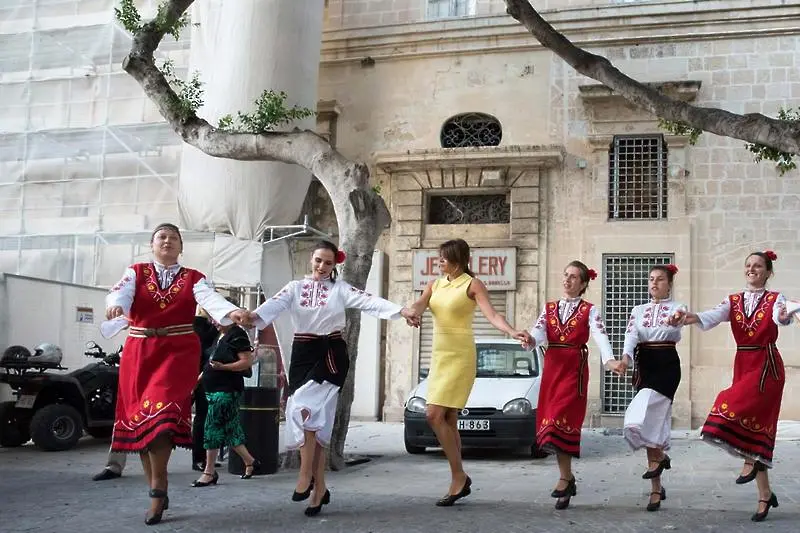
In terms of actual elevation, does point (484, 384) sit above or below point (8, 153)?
below

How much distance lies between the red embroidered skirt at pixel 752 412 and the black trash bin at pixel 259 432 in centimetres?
418

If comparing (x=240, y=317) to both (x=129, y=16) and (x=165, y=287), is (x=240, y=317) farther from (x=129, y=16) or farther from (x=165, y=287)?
(x=129, y=16)

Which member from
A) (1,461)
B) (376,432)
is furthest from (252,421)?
(376,432)

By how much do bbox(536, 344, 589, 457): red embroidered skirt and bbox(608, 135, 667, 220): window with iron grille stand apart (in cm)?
1126

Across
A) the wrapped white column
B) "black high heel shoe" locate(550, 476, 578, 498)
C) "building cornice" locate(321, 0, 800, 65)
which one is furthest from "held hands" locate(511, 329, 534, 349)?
"building cornice" locate(321, 0, 800, 65)

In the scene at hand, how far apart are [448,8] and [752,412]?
14.1 metres

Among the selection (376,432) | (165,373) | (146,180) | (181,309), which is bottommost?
(376,432)

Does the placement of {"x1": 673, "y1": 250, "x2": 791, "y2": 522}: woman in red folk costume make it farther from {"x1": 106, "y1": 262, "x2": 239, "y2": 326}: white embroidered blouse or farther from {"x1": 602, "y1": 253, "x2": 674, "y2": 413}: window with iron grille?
{"x1": 602, "y1": 253, "x2": 674, "y2": 413}: window with iron grille

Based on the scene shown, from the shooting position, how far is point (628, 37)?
18.0 m

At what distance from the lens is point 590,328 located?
7.26m

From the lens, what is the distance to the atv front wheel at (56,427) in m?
11.2

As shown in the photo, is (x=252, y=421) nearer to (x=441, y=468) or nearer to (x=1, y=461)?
(x=441, y=468)

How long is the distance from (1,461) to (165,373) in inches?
195

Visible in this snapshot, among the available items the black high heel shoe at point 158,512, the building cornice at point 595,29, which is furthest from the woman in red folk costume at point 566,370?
the building cornice at point 595,29
